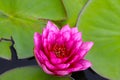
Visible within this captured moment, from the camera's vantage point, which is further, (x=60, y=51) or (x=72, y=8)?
(x=72, y=8)

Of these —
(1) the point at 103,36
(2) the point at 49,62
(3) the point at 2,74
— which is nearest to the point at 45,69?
(2) the point at 49,62

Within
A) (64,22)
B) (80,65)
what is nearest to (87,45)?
(80,65)

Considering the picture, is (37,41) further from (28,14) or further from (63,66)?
A: (28,14)

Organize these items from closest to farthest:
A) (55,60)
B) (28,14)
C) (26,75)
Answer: (55,60)
(26,75)
(28,14)

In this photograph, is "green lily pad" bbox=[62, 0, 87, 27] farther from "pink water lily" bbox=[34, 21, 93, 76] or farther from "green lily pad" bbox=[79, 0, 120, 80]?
"pink water lily" bbox=[34, 21, 93, 76]

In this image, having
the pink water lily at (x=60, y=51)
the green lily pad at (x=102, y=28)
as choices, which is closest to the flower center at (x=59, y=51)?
the pink water lily at (x=60, y=51)

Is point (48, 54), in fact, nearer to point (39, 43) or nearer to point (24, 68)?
point (39, 43)

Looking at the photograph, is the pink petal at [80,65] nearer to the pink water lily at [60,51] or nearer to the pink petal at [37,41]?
the pink water lily at [60,51]
